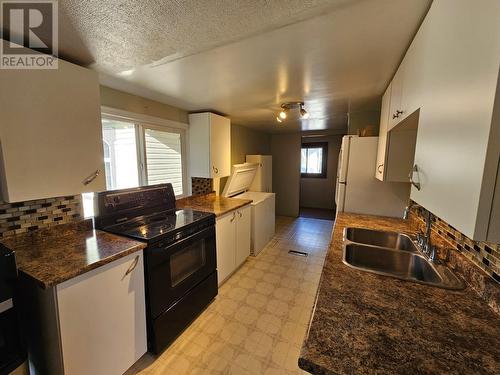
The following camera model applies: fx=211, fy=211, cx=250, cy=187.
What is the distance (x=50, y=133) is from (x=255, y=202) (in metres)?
2.40

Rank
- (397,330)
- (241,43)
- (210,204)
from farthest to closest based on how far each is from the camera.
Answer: (210,204) → (241,43) → (397,330)

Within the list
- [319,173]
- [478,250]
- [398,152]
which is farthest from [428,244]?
[319,173]

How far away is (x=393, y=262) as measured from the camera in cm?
144

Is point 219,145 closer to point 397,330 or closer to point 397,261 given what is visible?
point 397,261

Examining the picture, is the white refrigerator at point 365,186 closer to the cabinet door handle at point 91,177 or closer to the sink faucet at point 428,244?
the sink faucet at point 428,244

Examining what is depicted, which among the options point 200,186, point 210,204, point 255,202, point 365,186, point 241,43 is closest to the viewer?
point 241,43

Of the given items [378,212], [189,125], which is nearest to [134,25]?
[189,125]

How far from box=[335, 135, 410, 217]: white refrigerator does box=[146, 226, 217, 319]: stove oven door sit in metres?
1.59

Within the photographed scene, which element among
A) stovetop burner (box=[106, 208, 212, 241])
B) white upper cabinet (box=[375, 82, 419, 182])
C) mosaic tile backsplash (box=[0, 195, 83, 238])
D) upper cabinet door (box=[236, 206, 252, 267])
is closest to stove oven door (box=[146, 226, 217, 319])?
stovetop burner (box=[106, 208, 212, 241])

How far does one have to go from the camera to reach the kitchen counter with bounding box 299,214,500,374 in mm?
625

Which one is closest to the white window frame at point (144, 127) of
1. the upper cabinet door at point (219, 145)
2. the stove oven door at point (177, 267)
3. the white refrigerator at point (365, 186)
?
the upper cabinet door at point (219, 145)

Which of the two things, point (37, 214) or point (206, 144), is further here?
point (206, 144)

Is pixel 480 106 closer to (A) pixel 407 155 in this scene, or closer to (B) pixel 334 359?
(B) pixel 334 359

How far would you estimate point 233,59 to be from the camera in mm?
1337
